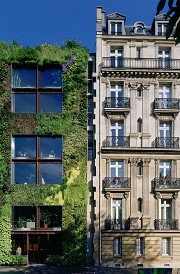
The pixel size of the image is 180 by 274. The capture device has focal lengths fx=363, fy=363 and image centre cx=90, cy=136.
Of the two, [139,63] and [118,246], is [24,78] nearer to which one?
[139,63]

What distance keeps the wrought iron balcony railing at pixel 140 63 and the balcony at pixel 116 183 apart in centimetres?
1046

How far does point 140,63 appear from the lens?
112ft

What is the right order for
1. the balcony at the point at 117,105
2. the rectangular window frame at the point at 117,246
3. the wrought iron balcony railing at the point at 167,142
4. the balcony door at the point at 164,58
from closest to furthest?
the rectangular window frame at the point at 117,246 < the balcony at the point at 117,105 < the wrought iron balcony railing at the point at 167,142 < the balcony door at the point at 164,58

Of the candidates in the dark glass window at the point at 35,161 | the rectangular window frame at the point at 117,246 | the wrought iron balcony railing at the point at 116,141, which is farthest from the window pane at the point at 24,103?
the rectangular window frame at the point at 117,246

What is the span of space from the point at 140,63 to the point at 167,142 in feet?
25.8

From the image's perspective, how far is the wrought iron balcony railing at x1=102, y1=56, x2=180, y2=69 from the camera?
34.1m

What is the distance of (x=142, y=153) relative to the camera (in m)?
33.2

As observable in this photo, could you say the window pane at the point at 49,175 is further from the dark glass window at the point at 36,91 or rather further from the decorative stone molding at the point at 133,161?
the decorative stone molding at the point at 133,161

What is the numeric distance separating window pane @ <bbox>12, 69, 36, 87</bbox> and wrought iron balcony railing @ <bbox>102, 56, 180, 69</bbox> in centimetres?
685

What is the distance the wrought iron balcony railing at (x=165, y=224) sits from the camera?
32188 mm

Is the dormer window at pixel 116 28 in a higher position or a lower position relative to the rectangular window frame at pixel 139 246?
higher

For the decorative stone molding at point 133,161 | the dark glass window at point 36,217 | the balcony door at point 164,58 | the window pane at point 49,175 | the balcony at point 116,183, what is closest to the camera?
the balcony at point 116,183

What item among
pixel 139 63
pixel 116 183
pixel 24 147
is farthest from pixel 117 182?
pixel 139 63

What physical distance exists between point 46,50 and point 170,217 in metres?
19.4
